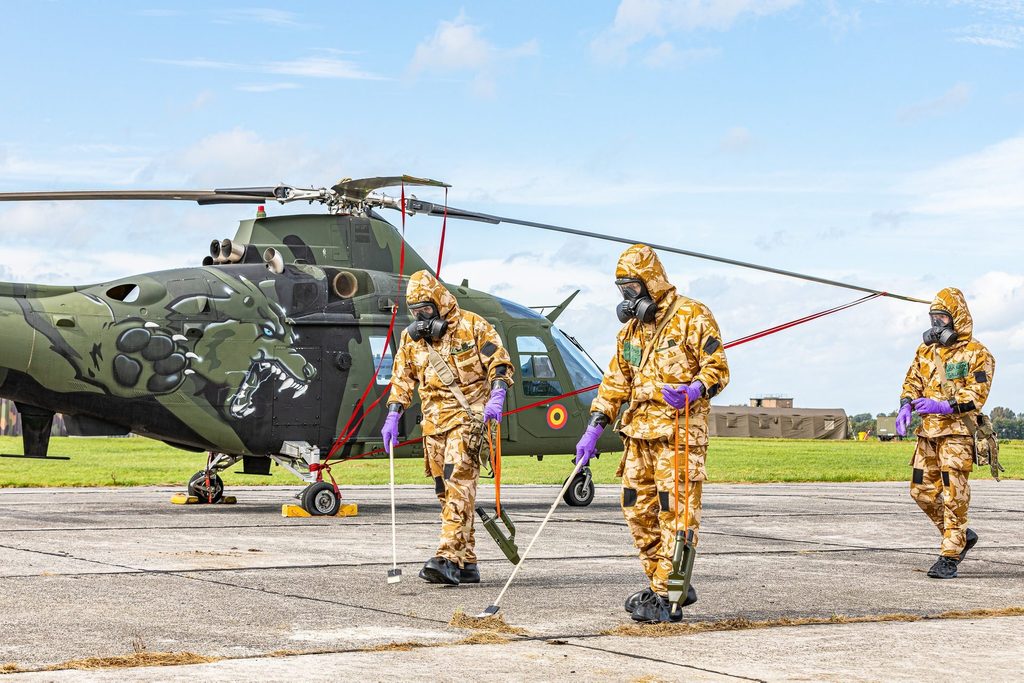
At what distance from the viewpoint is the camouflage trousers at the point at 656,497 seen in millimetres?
7543

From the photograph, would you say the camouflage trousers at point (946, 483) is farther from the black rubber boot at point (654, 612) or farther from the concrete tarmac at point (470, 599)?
the black rubber boot at point (654, 612)

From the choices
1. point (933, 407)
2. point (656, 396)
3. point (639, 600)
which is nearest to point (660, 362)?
point (656, 396)

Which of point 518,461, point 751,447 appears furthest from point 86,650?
point 751,447

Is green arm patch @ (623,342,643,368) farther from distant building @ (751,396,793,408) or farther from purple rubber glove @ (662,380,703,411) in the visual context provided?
distant building @ (751,396,793,408)

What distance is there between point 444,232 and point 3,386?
5532 mm

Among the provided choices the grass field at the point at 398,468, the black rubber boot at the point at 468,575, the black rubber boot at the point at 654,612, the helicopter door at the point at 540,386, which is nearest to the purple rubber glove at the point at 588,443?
the black rubber boot at the point at 654,612

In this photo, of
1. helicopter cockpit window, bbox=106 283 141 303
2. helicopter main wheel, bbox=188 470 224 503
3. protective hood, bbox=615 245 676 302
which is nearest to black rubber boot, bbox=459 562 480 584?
protective hood, bbox=615 245 676 302

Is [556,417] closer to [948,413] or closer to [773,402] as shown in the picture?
[948,413]

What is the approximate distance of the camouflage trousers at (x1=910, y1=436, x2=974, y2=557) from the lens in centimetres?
1002

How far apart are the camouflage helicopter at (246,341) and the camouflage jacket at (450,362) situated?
14.1 ft

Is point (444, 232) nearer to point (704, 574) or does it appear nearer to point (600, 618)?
point (704, 574)

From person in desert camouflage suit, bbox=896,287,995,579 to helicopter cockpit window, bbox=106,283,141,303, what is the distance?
8.66m

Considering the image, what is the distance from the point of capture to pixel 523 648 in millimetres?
6375

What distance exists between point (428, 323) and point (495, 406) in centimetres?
85
